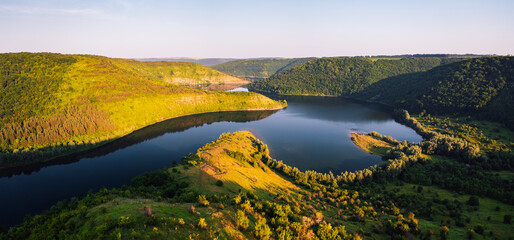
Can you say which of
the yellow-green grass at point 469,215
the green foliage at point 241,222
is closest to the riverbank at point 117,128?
the green foliage at point 241,222

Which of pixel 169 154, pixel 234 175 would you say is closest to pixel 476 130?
pixel 234 175

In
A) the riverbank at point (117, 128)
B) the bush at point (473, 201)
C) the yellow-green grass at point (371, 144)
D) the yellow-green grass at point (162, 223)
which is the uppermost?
the yellow-green grass at point (162, 223)

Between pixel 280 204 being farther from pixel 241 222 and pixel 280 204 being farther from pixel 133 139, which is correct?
pixel 133 139

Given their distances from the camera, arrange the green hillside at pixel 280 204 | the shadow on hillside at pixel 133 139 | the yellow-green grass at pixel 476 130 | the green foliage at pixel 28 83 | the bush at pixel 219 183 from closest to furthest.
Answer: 1. the green hillside at pixel 280 204
2. the bush at pixel 219 183
3. the shadow on hillside at pixel 133 139
4. the yellow-green grass at pixel 476 130
5. the green foliage at pixel 28 83

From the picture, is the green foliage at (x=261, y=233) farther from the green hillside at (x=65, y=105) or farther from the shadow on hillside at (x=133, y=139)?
the green hillside at (x=65, y=105)

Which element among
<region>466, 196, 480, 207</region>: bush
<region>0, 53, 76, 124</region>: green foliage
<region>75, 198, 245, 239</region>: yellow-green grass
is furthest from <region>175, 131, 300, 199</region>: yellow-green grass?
<region>0, 53, 76, 124</region>: green foliage

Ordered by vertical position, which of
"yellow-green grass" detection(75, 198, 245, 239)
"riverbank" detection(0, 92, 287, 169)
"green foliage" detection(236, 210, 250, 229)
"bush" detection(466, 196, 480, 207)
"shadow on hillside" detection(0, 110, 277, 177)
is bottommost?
"bush" detection(466, 196, 480, 207)

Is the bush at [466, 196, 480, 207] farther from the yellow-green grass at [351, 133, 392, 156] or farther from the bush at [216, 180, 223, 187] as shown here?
the bush at [216, 180, 223, 187]

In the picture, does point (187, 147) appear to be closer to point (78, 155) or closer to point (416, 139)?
point (78, 155)
